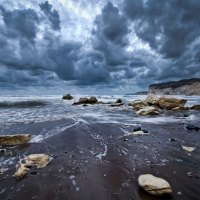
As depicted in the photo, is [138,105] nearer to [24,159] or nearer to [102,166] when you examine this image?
[102,166]

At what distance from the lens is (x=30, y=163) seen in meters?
7.29

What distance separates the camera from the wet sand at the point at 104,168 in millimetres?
5488

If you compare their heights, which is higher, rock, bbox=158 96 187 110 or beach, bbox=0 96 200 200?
rock, bbox=158 96 187 110

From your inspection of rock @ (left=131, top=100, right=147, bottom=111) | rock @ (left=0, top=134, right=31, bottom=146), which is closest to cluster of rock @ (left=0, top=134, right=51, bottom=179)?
rock @ (left=0, top=134, right=31, bottom=146)

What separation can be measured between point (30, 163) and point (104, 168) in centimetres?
250

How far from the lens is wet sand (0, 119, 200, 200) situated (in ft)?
18.0

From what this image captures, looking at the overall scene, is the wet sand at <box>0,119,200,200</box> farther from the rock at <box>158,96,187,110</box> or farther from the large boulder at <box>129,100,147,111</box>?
the rock at <box>158,96,187,110</box>

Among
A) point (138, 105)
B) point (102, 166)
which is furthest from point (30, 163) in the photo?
point (138, 105)

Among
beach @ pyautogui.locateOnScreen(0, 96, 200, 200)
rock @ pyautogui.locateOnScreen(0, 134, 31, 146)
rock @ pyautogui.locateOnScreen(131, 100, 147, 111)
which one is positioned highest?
rock @ pyautogui.locateOnScreen(131, 100, 147, 111)

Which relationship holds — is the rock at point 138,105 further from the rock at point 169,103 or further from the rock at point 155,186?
the rock at point 155,186

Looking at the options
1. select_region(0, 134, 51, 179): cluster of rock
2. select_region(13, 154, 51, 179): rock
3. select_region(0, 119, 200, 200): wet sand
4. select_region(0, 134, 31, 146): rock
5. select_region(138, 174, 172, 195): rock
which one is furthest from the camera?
select_region(0, 134, 31, 146): rock

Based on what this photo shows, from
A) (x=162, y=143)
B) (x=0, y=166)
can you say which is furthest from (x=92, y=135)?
(x=0, y=166)

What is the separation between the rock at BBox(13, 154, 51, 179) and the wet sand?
18 centimetres

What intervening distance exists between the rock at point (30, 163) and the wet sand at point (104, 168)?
0.18m
